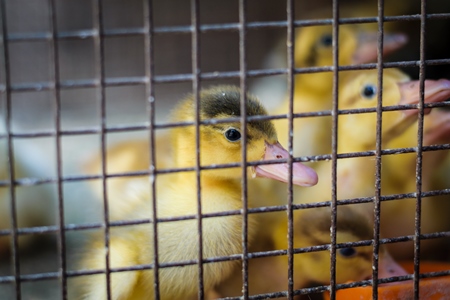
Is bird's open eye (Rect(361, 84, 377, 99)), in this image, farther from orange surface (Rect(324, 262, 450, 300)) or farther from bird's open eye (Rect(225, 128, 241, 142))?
orange surface (Rect(324, 262, 450, 300))

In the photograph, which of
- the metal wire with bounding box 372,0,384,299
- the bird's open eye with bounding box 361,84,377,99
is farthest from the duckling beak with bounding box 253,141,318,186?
the bird's open eye with bounding box 361,84,377,99

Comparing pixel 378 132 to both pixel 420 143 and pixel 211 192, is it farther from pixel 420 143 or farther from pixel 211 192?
pixel 211 192

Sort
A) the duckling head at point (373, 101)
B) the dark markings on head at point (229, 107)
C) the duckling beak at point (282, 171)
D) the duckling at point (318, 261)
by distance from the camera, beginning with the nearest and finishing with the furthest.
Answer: the duckling beak at point (282, 171) < the dark markings on head at point (229, 107) < the duckling at point (318, 261) < the duckling head at point (373, 101)

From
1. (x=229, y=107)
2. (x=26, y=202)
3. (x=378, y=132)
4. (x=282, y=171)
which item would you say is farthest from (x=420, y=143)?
(x=26, y=202)

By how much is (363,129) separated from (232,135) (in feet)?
2.00

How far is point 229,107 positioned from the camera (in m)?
1.54

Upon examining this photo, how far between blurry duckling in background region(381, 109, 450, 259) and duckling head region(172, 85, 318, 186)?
1.88ft

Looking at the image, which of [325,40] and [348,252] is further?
[325,40]

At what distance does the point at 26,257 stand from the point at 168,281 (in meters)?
0.71

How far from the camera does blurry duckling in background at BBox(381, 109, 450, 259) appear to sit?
1961mm

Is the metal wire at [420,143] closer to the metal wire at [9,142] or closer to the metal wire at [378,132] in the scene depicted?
the metal wire at [378,132]

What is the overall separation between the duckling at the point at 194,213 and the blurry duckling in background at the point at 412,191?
22.4 inches

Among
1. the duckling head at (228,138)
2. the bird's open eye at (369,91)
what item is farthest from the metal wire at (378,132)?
the bird's open eye at (369,91)

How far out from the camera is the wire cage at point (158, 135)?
1078mm
